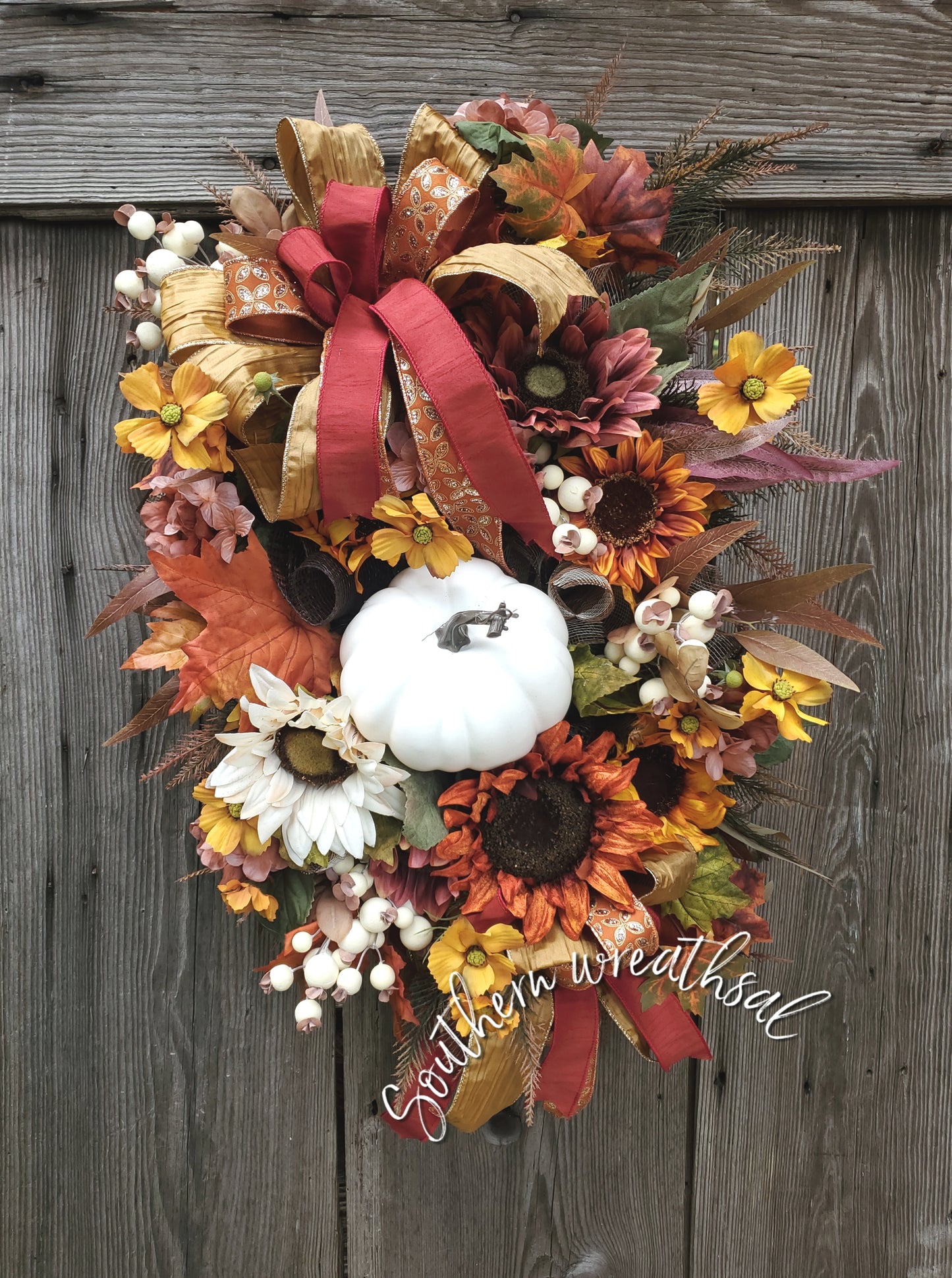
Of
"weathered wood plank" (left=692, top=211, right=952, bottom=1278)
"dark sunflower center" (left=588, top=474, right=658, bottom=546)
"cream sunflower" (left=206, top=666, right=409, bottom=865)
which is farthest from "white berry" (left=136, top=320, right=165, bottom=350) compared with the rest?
"weathered wood plank" (left=692, top=211, right=952, bottom=1278)

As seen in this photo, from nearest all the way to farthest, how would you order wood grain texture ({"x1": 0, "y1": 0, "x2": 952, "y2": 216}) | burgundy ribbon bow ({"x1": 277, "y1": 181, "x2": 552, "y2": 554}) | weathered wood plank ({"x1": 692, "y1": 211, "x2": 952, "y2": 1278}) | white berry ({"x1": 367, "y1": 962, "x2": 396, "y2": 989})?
burgundy ribbon bow ({"x1": 277, "y1": 181, "x2": 552, "y2": 554}), white berry ({"x1": 367, "y1": 962, "x2": 396, "y2": 989}), wood grain texture ({"x1": 0, "y1": 0, "x2": 952, "y2": 216}), weathered wood plank ({"x1": 692, "y1": 211, "x2": 952, "y2": 1278})

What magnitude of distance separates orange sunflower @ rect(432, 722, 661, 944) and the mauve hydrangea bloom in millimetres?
547

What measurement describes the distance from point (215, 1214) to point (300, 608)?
2.61 feet

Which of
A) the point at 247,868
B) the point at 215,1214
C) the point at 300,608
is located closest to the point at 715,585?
the point at 300,608

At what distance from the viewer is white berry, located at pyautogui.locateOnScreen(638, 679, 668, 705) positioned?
2.42 feet

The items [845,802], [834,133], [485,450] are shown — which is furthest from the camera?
[845,802]

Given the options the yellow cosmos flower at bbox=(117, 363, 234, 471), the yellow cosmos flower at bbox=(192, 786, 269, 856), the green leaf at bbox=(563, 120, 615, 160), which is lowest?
the yellow cosmos flower at bbox=(192, 786, 269, 856)

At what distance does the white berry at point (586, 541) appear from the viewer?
70cm

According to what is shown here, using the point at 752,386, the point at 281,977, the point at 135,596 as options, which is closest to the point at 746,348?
the point at 752,386

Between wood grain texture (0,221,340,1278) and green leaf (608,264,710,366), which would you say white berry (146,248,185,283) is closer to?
wood grain texture (0,221,340,1278)

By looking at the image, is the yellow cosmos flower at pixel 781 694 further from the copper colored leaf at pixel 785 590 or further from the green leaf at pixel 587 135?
the green leaf at pixel 587 135

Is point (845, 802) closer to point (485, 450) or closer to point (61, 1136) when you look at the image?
point (485, 450)

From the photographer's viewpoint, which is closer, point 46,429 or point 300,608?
point 300,608

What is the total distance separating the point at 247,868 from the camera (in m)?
0.75
